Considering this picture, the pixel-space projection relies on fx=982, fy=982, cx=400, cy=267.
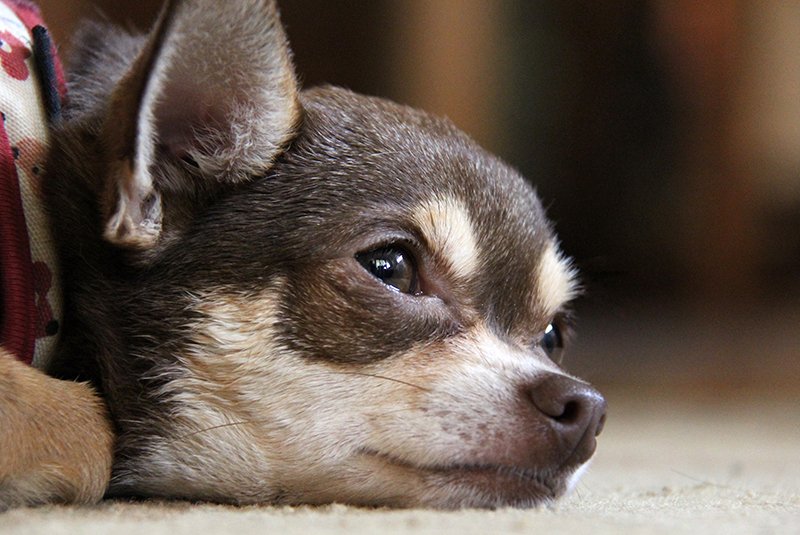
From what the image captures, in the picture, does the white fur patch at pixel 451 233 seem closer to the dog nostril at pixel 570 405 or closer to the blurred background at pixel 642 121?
the dog nostril at pixel 570 405

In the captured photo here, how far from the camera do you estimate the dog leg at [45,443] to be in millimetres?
1342

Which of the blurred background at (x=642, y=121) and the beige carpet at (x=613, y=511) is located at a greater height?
the blurred background at (x=642, y=121)

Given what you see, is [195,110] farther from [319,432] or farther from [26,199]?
[319,432]

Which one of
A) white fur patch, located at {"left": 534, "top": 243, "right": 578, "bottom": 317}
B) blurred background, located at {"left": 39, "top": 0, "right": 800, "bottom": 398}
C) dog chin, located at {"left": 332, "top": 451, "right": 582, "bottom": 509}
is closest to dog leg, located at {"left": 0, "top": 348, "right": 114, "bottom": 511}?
dog chin, located at {"left": 332, "top": 451, "right": 582, "bottom": 509}

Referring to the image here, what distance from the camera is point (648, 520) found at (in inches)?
52.4

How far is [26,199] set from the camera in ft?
5.18

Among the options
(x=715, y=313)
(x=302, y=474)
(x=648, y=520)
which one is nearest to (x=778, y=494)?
(x=648, y=520)

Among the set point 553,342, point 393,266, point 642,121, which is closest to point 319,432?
point 393,266

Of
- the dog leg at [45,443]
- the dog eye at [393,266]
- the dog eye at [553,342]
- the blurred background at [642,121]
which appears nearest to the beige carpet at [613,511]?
the dog leg at [45,443]

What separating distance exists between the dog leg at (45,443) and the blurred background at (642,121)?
168 inches

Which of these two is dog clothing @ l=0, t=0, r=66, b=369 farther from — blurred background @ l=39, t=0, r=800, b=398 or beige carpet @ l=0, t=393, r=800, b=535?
blurred background @ l=39, t=0, r=800, b=398

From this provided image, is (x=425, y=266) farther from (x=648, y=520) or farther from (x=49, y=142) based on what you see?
(x=49, y=142)

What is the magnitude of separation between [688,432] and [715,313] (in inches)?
113

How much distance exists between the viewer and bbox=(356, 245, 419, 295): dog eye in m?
1.63
